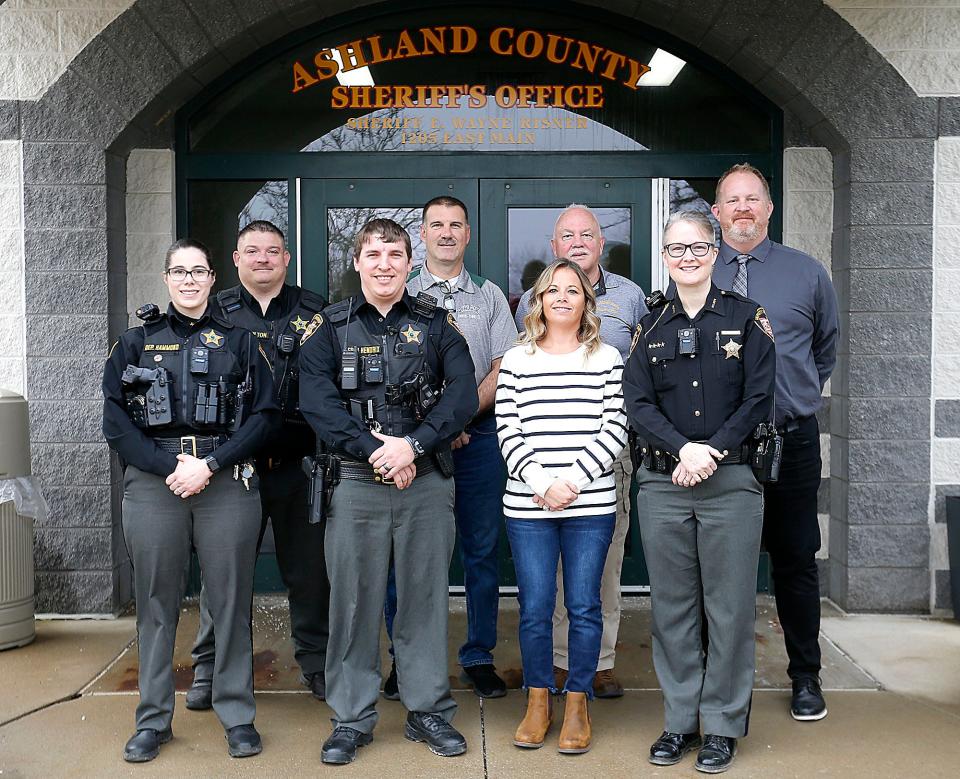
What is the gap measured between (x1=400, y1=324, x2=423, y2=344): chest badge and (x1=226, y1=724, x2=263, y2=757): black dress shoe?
1.65 meters

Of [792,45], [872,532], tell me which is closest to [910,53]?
[792,45]

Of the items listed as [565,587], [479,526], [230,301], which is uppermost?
[230,301]

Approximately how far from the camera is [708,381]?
3.79 m

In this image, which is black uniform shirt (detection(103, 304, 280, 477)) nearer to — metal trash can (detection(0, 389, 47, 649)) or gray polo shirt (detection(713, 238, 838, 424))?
metal trash can (detection(0, 389, 47, 649))

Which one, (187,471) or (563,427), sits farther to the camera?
(563,427)

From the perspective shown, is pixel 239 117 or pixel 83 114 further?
pixel 239 117

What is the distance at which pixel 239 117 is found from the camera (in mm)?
6254

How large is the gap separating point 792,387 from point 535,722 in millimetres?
1751

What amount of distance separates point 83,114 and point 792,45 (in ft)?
13.3

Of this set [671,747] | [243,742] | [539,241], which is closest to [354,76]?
[539,241]

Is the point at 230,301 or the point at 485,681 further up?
the point at 230,301

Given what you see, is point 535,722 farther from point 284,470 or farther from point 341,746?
point 284,470

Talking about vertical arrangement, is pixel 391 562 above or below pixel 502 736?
above

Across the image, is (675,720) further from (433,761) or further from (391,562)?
(391,562)
